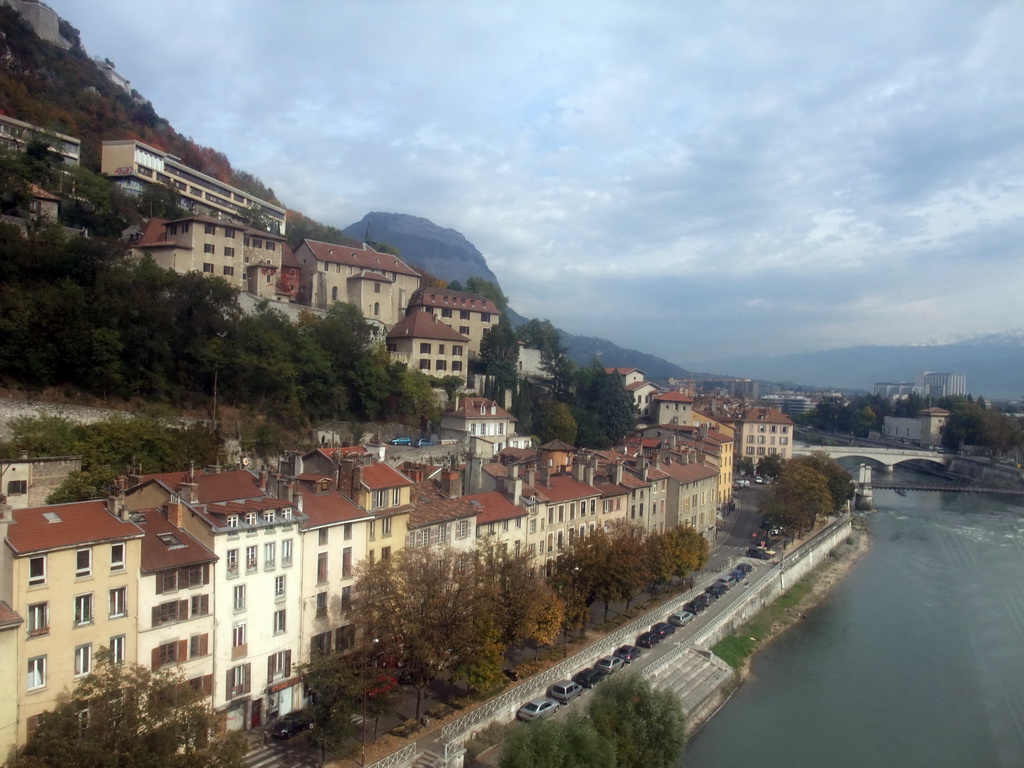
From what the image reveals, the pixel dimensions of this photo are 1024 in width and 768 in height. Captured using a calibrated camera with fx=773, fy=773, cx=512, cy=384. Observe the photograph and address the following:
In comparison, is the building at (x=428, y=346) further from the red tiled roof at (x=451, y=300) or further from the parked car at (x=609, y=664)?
the parked car at (x=609, y=664)

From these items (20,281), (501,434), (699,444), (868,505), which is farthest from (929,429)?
(20,281)

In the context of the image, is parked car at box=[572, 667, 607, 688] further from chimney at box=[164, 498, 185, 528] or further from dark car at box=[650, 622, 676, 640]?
chimney at box=[164, 498, 185, 528]

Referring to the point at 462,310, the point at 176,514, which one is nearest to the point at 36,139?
the point at 462,310

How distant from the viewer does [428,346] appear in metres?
48.8

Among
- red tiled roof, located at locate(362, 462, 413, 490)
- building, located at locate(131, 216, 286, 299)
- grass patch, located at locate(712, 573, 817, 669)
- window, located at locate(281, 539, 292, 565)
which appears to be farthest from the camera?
building, located at locate(131, 216, 286, 299)

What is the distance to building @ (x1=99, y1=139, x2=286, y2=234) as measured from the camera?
52.6 metres

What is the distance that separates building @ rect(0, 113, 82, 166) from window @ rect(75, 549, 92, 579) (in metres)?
35.8

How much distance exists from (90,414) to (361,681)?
1669cm

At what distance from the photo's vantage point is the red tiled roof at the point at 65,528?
14023mm

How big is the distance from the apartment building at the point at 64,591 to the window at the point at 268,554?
3.18m

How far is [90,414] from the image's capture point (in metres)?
27.6

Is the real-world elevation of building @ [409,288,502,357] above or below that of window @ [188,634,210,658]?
above

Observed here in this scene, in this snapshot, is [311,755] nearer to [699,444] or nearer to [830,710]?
[830,710]

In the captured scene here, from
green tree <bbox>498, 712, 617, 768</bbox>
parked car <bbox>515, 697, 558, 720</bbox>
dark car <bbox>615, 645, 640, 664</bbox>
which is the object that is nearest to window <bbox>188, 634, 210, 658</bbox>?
green tree <bbox>498, 712, 617, 768</bbox>
